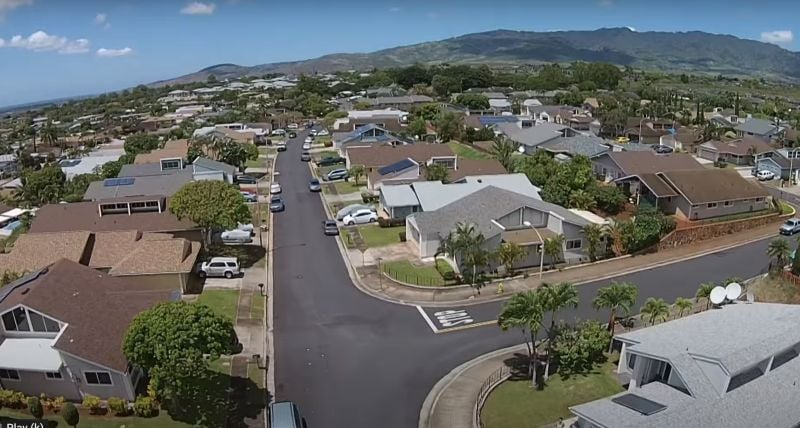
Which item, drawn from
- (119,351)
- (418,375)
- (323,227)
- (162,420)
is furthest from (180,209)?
(418,375)

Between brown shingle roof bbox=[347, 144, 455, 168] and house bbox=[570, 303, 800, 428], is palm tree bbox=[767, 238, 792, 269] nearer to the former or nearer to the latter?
house bbox=[570, 303, 800, 428]

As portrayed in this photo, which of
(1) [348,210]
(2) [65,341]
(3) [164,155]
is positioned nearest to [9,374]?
(2) [65,341]

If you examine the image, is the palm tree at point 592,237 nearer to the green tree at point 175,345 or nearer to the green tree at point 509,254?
the green tree at point 509,254

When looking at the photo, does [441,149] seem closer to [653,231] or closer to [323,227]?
[323,227]

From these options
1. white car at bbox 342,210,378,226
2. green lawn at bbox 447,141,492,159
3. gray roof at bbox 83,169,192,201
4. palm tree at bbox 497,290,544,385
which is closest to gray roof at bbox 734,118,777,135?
green lawn at bbox 447,141,492,159

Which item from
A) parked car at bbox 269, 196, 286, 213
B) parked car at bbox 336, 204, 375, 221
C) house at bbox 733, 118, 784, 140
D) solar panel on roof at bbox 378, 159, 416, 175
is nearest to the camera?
parked car at bbox 336, 204, 375, 221

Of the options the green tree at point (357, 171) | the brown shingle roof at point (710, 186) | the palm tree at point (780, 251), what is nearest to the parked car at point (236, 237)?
the green tree at point (357, 171)

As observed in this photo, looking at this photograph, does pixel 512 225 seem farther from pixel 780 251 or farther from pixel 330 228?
pixel 780 251
